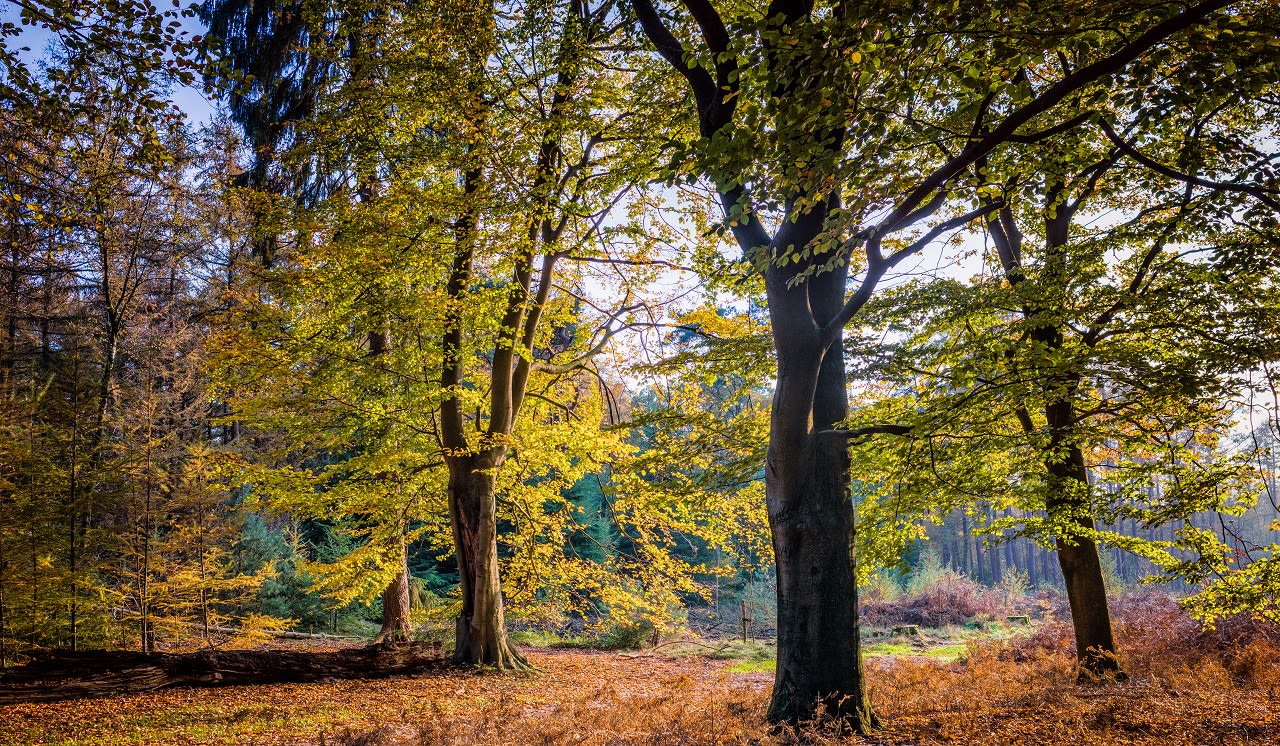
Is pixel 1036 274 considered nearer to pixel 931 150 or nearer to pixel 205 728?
pixel 931 150

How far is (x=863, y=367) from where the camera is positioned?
865cm

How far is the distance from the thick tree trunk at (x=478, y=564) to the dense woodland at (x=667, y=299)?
0.22 ft

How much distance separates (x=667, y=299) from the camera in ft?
42.2

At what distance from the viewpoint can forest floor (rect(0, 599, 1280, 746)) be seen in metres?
5.59

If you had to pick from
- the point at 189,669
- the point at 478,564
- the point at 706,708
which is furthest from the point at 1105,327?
the point at 189,669

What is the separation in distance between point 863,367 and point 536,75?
5.92 metres

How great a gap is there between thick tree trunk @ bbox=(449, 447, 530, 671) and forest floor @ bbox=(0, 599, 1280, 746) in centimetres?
63

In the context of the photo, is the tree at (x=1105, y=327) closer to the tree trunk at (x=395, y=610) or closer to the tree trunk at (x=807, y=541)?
the tree trunk at (x=807, y=541)

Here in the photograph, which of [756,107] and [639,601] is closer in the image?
[756,107]

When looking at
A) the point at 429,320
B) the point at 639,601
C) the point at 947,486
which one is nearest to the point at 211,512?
the point at 429,320

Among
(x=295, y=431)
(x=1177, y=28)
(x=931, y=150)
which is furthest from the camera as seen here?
(x=295, y=431)

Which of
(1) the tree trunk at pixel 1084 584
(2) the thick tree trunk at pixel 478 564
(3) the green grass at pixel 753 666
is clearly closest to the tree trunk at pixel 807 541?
(1) the tree trunk at pixel 1084 584

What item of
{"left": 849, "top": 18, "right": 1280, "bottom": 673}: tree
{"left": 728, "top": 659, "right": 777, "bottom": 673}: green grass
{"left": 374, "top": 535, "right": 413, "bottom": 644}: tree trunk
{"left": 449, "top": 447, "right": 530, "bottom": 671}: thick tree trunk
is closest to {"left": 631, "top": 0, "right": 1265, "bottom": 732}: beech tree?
{"left": 849, "top": 18, "right": 1280, "bottom": 673}: tree

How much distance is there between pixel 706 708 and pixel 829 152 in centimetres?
541
